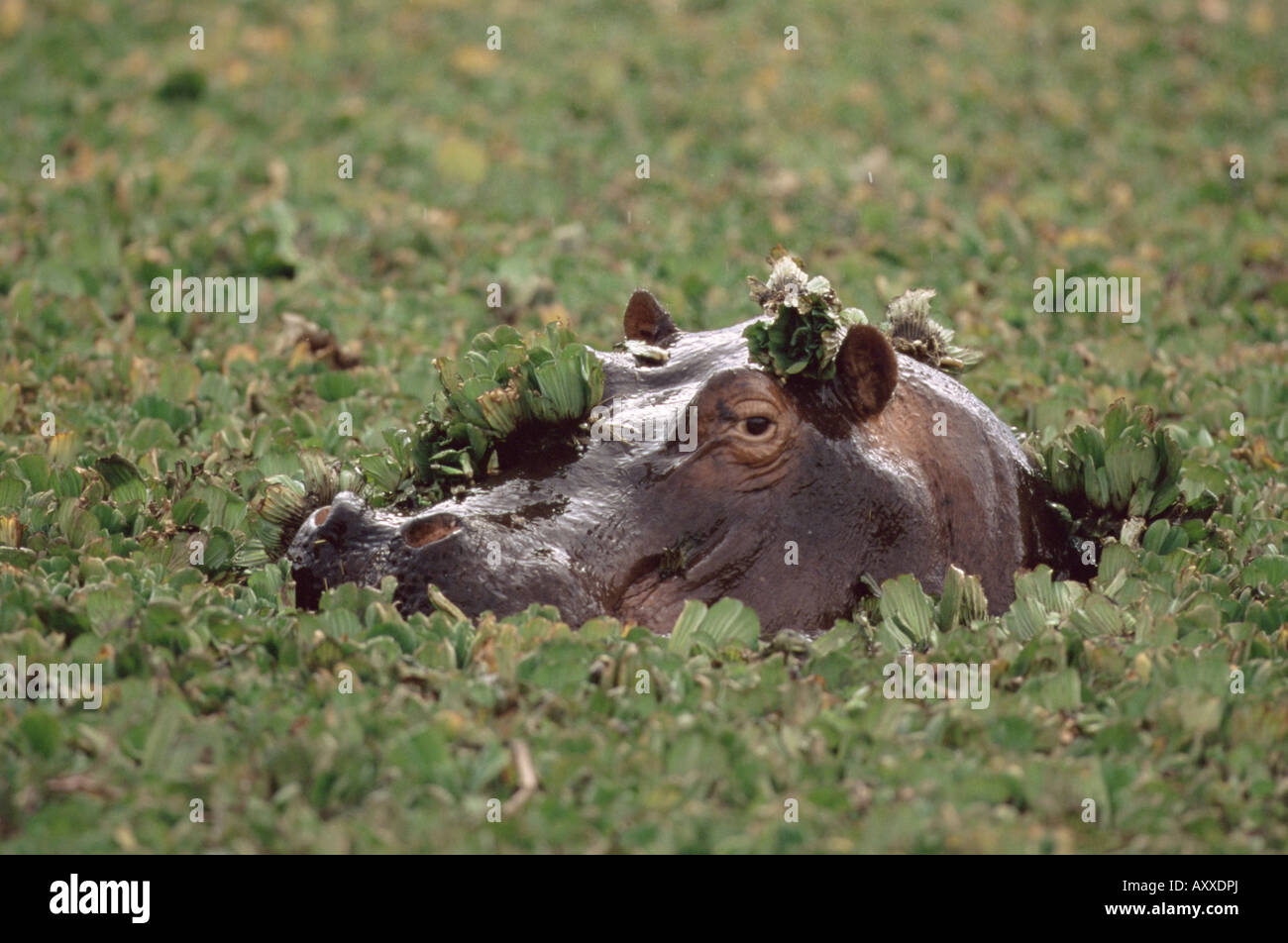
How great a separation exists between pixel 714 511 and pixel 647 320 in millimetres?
1186

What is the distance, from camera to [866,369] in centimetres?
623

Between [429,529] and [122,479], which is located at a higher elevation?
[122,479]

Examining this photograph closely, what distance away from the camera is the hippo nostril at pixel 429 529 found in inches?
220

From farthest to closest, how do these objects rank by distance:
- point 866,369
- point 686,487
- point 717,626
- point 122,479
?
1. point 122,479
2. point 866,369
3. point 686,487
4. point 717,626

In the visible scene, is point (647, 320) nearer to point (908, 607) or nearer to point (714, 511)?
point (714, 511)

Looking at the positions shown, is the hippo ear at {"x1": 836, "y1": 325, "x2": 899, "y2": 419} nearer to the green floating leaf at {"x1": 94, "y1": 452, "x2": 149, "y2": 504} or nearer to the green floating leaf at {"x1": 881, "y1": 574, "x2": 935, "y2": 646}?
the green floating leaf at {"x1": 881, "y1": 574, "x2": 935, "y2": 646}

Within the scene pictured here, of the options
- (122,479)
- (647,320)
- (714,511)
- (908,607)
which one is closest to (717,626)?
(714,511)

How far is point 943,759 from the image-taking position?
5.06 metres

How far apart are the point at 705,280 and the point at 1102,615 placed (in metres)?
5.24

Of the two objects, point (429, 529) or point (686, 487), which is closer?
point (429, 529)

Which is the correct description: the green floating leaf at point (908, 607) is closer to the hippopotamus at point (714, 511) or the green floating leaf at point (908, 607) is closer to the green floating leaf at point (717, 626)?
the hippopotamus at point (714, 511)

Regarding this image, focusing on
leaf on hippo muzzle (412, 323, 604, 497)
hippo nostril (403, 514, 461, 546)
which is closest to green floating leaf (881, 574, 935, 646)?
leaf on hippo muzzle (412, 323, 604, 497)

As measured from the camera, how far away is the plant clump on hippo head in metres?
5.64

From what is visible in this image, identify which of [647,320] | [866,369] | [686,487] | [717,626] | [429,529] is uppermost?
[647,320]
